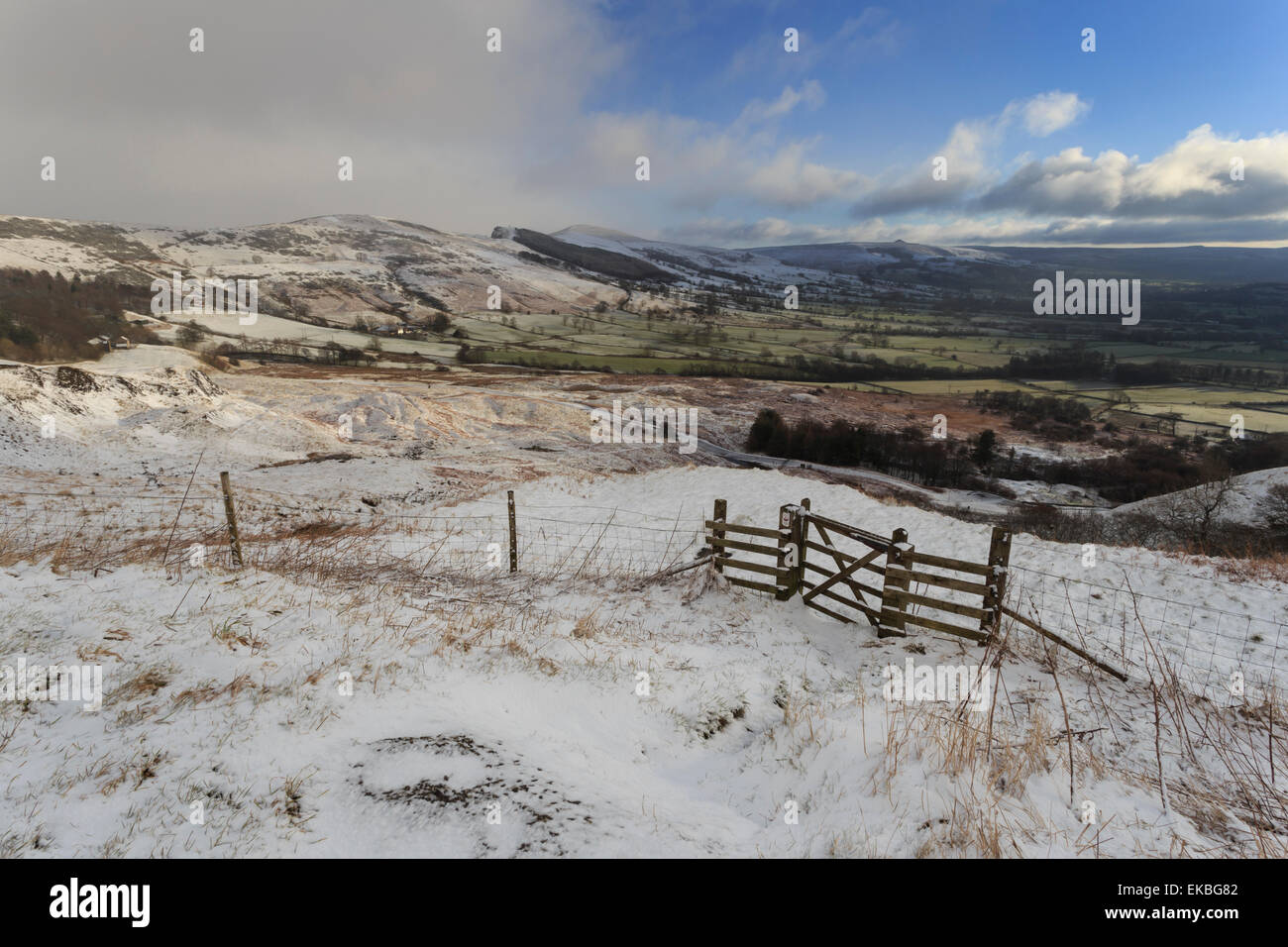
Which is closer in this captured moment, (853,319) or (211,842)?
(211,842)

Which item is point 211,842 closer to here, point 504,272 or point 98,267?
point 98,267

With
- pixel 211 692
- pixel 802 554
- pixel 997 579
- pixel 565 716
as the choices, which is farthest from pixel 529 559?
pixel 997 579

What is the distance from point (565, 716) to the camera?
5250 millimetres

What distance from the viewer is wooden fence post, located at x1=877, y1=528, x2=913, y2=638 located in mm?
7996

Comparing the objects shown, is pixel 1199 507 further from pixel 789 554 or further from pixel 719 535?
pixel 719 535

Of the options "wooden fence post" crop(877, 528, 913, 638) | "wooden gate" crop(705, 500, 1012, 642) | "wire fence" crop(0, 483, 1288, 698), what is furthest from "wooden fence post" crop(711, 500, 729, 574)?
"wooden fence post" crop(877, 528, 913, 638)

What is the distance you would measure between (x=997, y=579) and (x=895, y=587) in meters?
1.38

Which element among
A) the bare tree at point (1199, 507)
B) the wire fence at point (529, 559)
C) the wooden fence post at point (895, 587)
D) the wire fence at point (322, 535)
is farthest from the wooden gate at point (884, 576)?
the bare tree at point (1199, 507)

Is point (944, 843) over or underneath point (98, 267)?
underneath

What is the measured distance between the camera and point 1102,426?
63031 millimetres

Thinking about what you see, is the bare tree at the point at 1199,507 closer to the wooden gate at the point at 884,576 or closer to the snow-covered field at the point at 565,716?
the snow-covered field at the point at 565,716

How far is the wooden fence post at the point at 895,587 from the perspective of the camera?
315 inches
